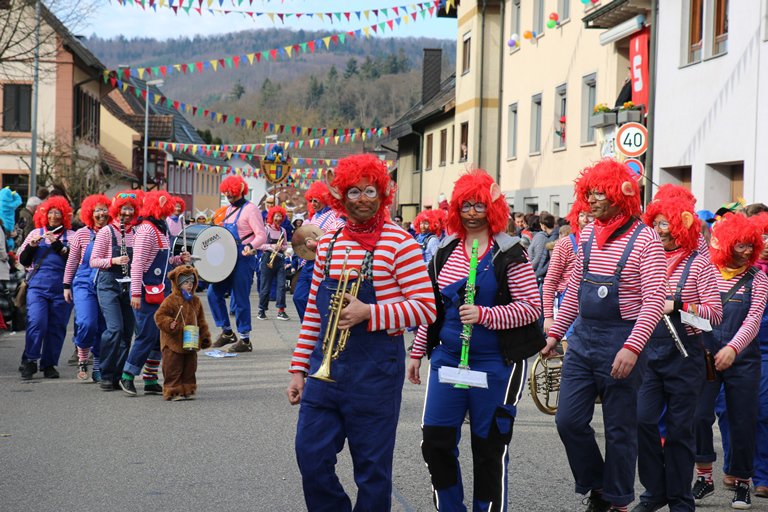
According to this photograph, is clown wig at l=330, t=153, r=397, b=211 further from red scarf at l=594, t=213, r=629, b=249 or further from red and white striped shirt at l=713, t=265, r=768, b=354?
red and white striped shirt at l=713, t=265, r=768, b=354

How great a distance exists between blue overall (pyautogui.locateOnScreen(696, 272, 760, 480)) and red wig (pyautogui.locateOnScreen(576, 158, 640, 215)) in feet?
4.11

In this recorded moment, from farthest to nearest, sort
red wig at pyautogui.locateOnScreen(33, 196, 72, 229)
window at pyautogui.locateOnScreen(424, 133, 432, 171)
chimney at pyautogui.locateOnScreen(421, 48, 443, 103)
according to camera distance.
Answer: chimney at pyautogui.locateOnScreen(421, 48, 443, 103) < window at pyautogui.locateOnScreen(424, 133, 432, 171) < red wig at pyautogui.locateOnScreen(33, 196, 72, 229)

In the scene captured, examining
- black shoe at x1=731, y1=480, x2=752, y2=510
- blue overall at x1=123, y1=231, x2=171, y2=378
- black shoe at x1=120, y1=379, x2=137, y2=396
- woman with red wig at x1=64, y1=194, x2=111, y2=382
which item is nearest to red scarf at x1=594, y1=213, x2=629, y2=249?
black shoe at x1=731, y1=480, x2=752, y2=510

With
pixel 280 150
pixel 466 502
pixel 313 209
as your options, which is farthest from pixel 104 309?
pixel 280 150

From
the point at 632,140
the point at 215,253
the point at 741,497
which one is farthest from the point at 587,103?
the point at 741,497

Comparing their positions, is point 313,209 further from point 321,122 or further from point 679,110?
point 321,122

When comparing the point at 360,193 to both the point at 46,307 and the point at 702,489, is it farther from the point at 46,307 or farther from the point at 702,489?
the point at 46,307

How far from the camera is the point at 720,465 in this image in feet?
26.5

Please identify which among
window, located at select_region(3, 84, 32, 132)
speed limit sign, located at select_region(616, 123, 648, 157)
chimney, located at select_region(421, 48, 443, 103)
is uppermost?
chimney, located at select_region(421, 48, 443, 103)

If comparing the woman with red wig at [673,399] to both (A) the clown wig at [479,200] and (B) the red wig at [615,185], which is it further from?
(A) the clown wig at [479,200]

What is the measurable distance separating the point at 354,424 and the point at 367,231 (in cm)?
86

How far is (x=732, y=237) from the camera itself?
7.12 m

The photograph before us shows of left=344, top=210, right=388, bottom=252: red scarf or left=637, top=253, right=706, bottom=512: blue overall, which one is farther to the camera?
left=637, top=253, right=706, bottom=512: blue overall

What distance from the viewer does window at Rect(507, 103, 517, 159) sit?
32062 millimetres
